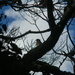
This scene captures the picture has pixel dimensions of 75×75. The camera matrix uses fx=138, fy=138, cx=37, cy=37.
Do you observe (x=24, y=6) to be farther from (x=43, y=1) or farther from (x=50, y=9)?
(x=50, y=9)

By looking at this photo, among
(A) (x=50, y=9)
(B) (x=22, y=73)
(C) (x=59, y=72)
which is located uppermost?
(A) (x=50, y=9)

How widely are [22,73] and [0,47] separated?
1.62ft

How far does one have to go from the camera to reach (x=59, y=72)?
7.87ft

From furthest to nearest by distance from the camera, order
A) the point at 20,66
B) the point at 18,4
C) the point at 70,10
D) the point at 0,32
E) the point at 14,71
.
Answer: the point at 18,4, the point at 0,32, the point at 70,10, the point at 20,66, the point at 14,71

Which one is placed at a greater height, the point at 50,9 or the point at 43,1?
the point at 50,9

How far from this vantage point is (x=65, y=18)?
2268mm

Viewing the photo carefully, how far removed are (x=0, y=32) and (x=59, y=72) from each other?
1.23m

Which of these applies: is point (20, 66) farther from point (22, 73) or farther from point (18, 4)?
point (18, 4)

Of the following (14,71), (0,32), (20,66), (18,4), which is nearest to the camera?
(14,71)

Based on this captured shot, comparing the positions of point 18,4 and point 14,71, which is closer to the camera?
point 14,71

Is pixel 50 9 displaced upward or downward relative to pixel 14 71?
upward

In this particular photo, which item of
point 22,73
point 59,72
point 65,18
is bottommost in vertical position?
point 59,72

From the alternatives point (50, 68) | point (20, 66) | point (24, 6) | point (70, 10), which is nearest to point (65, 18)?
point (70, 10)

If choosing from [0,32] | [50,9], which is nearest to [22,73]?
[0,32]
